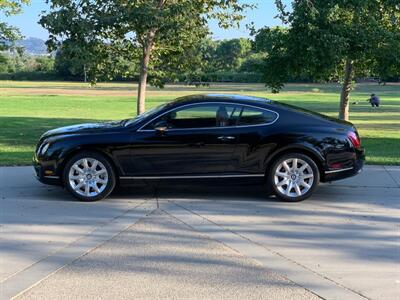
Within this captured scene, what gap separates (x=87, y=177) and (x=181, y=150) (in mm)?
1328

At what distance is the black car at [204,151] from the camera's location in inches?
304

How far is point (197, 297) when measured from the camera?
173 inches

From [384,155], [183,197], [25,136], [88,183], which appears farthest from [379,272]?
[25,136]

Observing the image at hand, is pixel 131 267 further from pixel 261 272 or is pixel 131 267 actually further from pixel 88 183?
pixel 88 183

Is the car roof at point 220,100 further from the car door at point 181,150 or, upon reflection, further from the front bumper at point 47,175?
the front bumper at point 47,175

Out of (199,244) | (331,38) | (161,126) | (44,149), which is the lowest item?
(199,244)

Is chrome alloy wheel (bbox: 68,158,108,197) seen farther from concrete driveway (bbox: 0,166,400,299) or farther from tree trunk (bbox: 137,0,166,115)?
tree trunk (bbox: 137,0,166,115)

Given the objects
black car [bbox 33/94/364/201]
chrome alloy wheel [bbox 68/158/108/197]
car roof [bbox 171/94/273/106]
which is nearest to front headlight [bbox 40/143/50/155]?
black car [bbox 33/94/364/201]

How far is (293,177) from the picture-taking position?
781 centimetres

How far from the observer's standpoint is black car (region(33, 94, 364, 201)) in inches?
304

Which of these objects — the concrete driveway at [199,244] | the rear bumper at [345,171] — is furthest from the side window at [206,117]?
the rear bumper at [345,171]

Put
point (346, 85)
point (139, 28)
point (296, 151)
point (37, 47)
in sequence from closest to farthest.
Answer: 1. point (296, 151)
2. point (139, 28)
3. point (346, 85)
4. point (37, 47)

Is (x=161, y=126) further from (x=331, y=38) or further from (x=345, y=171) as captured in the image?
(x=331, y=38)

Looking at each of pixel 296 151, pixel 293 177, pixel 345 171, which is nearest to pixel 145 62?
pixel 296 151
